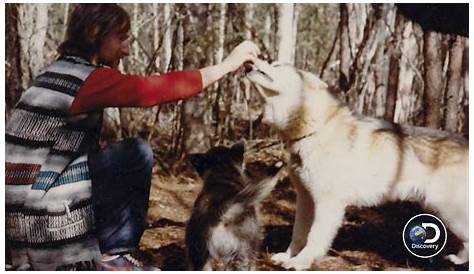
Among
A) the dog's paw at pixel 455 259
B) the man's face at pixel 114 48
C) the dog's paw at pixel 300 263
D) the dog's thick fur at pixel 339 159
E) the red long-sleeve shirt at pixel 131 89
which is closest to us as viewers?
the red long-sleeve shirt at pixel 131 89

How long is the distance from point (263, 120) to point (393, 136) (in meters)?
0.86

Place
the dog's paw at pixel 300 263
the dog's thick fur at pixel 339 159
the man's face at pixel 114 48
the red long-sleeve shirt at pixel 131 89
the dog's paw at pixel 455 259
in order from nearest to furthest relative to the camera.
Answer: the red long-sleeve shirt at pixel 131 89 → the man's face at pixel 114 48 → the dog's thick fur at pixel 339 159 → the dog's paw at pixel 300 263 → the dog's paw at pixel 455 259

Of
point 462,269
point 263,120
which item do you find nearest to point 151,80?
point 263,120

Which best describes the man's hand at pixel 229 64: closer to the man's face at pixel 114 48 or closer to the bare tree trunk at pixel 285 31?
the bare tree trunk at pixel 285 31

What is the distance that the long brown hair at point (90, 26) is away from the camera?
4.28 metres

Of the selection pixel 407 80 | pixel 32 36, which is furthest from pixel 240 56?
pixel 32 36

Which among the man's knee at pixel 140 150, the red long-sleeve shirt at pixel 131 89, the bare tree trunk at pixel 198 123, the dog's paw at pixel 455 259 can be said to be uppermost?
the red long-sleeve shirt at pixel 131 89

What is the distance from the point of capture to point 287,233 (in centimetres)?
458

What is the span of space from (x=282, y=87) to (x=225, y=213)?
35.1 inches

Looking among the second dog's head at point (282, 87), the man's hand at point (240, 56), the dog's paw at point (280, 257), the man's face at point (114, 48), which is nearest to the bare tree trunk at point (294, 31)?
the second dog's head at point (282, 87)

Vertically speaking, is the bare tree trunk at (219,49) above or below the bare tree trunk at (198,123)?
above

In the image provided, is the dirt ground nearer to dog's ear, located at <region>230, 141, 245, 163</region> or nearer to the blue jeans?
the blue jeans

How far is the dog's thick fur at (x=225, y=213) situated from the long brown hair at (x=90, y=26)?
977 millimetres

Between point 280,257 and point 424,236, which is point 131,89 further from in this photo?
point 424,236
